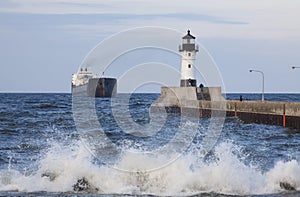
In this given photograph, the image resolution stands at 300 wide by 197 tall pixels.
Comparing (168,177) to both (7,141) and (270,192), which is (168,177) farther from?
(7,141)

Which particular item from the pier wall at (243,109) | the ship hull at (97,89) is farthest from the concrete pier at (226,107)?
the ship hull at (97,89)

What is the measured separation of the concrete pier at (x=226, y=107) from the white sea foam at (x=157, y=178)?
1866 cm

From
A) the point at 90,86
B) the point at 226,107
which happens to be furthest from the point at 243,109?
the point at 90,86

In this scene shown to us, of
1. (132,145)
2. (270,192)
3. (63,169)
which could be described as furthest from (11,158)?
(270,192)

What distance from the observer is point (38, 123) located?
35531 millimetres

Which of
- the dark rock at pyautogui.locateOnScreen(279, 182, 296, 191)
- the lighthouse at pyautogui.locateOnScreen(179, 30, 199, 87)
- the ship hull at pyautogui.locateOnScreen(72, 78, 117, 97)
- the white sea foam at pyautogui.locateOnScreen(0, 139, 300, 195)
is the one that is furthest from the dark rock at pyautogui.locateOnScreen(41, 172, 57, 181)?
the ship hull at pyautogui.locateOnScreen(72, 78, 117, 97)

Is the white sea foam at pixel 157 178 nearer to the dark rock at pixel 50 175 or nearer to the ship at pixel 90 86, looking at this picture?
the dark rock at pixel 50 175

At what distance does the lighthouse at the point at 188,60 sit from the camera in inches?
2098

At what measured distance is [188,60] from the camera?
176 ft

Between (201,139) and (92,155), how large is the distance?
390 inches

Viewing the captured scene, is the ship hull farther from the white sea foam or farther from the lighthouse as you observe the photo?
the white sea foam

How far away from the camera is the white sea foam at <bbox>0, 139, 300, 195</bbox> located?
13664 millimetres

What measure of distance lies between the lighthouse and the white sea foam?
3782 cm

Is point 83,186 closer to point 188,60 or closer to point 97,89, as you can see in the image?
point 188,60
